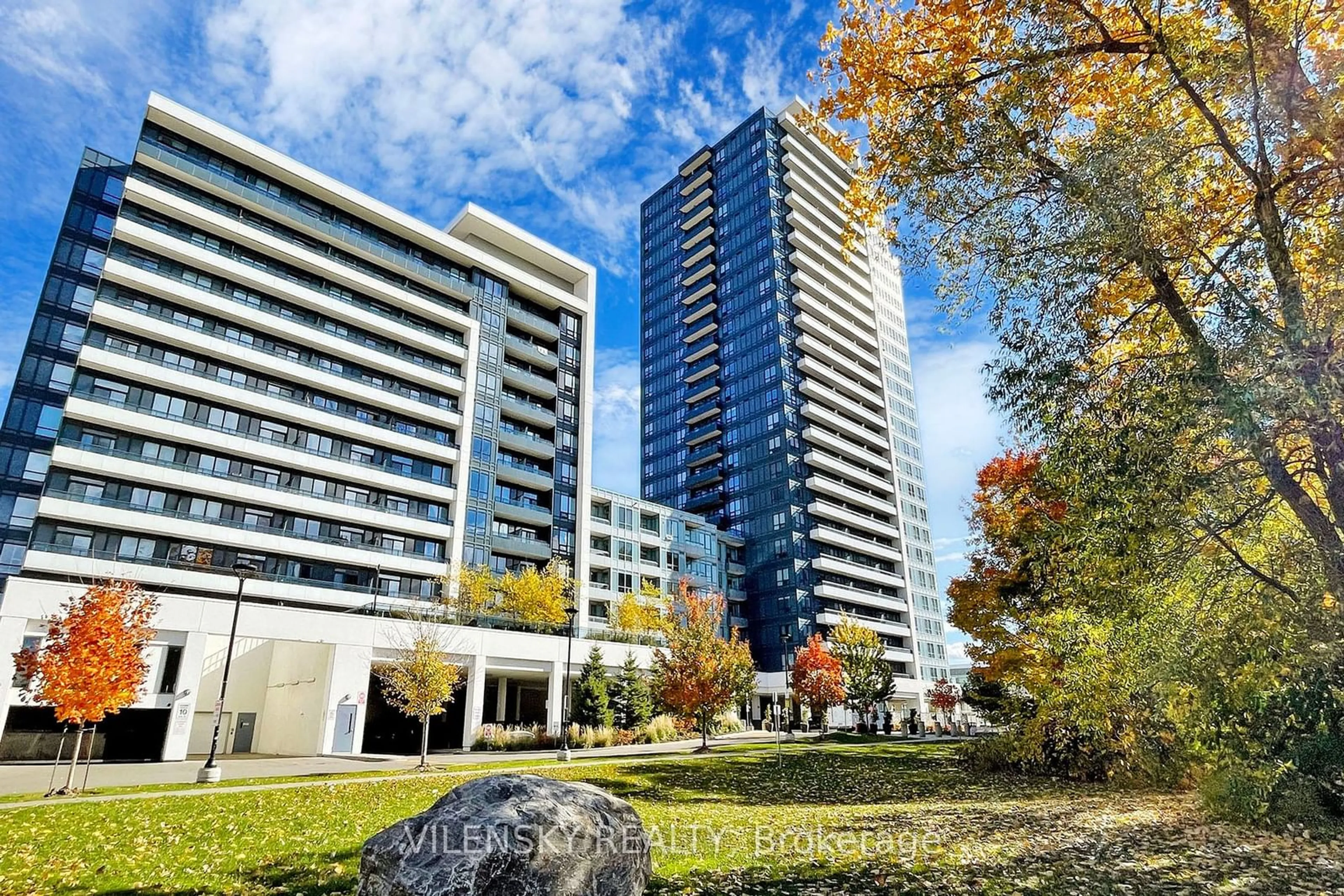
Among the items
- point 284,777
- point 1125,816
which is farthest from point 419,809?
point 1125,816

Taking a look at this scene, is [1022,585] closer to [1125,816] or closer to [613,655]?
[1125,816]

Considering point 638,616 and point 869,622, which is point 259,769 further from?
point 869,622

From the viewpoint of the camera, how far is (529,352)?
61.7 metres

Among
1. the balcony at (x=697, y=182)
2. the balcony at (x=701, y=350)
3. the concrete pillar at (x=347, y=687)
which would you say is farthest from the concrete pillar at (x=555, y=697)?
the balcony at (x=697, y=182)

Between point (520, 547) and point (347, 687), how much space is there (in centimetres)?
1943

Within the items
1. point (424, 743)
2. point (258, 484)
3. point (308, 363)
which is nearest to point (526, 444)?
point (308, 363)

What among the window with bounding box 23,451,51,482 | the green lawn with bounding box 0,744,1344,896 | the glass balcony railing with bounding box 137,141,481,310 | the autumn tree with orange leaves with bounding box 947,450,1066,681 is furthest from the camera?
the glass balcony railing with bounding box 137,141,481,310

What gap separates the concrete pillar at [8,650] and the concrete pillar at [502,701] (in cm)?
2677

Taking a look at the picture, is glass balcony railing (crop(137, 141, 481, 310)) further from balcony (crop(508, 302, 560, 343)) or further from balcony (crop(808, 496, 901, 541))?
balcony (crop(808, 496, 901, 541))

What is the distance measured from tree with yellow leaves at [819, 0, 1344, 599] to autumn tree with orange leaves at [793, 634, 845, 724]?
51.2m

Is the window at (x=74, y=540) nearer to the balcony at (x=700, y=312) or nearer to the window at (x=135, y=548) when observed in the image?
the window at (x=135, y=548)

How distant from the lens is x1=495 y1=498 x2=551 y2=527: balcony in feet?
184

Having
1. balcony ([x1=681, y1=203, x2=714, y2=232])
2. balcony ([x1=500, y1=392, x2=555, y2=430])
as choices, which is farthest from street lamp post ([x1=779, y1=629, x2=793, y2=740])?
balcony ([x1=681, y1=203, x2=714, y2=232])

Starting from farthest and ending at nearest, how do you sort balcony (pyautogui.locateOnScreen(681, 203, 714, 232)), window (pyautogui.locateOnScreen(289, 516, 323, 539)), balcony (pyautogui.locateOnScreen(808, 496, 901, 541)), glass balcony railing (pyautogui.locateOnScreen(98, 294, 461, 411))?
balcony (pyautogui.locateOnScreen(681, 203, 714, 232))
balcony (pyautogui.locateOnScreen(808, 496, 901, 541))
window (pyautogui.locateOnScreen(289, 516, 323, 539))
glass balcony railing (pyautogui.locateOnScreen(98, 294, 461, 411))
